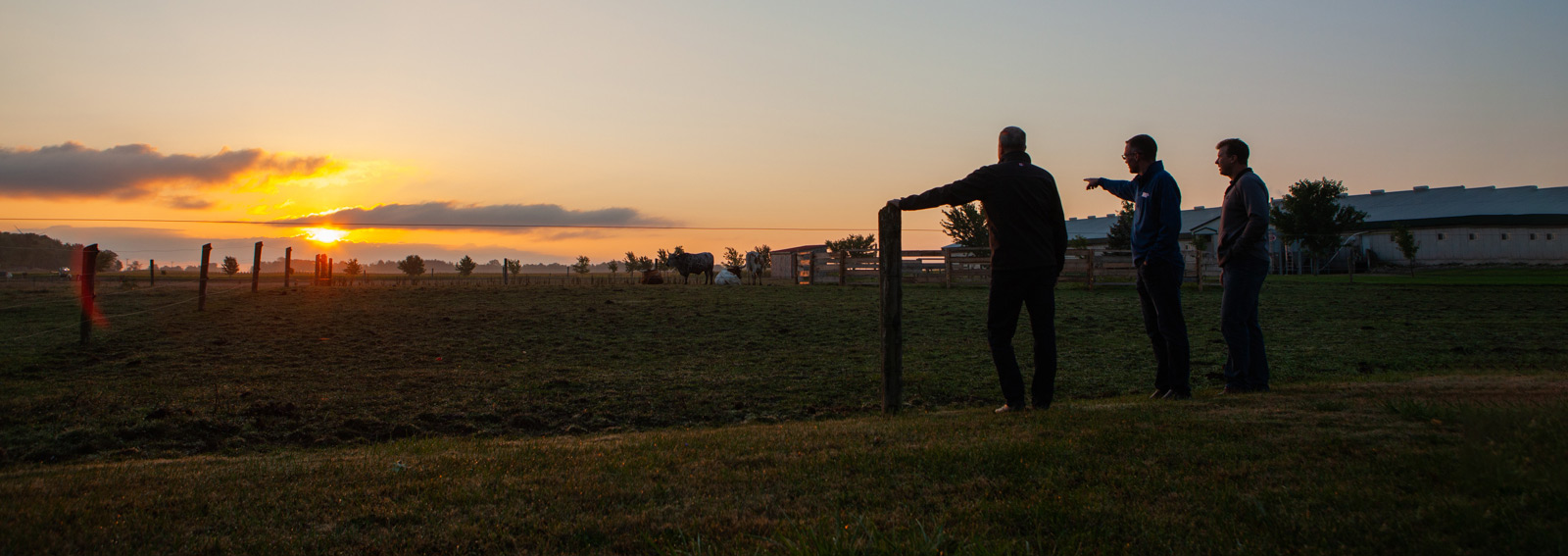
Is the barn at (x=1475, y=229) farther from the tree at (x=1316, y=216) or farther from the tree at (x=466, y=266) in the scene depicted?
the tree at (x=466, y=266)

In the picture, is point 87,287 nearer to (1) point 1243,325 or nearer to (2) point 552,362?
(2) point 552,362

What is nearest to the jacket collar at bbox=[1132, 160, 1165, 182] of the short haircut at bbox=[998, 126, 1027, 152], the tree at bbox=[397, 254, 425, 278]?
the short haircut at bbox=[998, 126, 1027, 152]

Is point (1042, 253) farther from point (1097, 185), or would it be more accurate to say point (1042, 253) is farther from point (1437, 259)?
point (1437, 259)

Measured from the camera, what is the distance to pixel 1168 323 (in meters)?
5.39

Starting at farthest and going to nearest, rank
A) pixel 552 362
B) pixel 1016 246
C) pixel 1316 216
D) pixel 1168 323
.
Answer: pixel 1316 216 → pixel 552 362 → pixel 1168 323 → pixel 1016 246

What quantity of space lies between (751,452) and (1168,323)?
3.23 m

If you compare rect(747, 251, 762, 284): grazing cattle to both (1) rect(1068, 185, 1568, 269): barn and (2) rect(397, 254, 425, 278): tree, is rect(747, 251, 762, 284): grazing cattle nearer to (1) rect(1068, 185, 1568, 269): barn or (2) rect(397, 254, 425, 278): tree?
(1) rect(1068, 185, 1568, 269): barn

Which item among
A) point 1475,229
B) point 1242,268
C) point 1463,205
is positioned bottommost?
point 1242,268

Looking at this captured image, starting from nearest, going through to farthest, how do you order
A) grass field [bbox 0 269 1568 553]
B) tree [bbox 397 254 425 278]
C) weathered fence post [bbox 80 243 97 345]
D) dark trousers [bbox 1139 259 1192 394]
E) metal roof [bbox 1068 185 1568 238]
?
grass field [bbox 0 269 1568 553], dark trousers [bbox 1139 259 1192 394], weathered fence post [bbox 80 243 97 345], metal roof [bbox 1068 185 1568 238], tree [bbox 397 254 425 278]

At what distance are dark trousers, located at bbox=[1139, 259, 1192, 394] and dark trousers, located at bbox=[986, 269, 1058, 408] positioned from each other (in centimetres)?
98

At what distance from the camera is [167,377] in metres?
7.18

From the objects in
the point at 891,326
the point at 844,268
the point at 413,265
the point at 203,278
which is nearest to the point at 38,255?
the point at 203,278

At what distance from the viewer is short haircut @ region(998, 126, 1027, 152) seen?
16.3 feet

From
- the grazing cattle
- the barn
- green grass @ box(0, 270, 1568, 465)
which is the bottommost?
green grass @ box(0, 270, 1568, 465)
